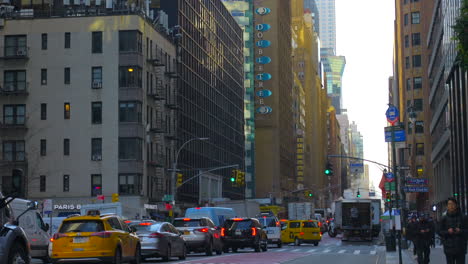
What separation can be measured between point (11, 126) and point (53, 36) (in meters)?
9.00

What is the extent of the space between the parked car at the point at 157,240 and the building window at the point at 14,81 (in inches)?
1830

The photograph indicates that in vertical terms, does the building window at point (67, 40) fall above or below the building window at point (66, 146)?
above

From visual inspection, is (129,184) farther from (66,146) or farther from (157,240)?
(157,240)

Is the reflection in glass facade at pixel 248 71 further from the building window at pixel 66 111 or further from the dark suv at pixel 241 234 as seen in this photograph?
the dark suv at pixel 241 234

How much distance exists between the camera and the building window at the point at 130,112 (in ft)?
240

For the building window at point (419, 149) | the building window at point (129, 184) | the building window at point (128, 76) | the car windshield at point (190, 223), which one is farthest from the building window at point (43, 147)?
the building window at point (419, 149)

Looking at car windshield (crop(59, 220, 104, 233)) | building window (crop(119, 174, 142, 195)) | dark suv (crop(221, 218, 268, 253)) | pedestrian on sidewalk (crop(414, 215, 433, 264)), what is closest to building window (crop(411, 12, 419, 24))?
building window (crop(119, 174, 142, 195))

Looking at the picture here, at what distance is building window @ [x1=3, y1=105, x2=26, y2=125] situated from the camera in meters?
74.6

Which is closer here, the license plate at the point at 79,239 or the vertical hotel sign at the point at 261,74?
the license plate at the point at 79,239

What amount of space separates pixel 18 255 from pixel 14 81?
60110mm

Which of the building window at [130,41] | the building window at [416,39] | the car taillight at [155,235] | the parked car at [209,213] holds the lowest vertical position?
the car taillight at [155,235]

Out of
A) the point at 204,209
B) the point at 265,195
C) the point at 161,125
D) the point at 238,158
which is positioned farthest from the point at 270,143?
the point at 204,209

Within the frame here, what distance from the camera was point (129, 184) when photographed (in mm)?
72188

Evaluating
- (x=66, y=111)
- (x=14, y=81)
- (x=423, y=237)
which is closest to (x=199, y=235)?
(x=423, y=237)
